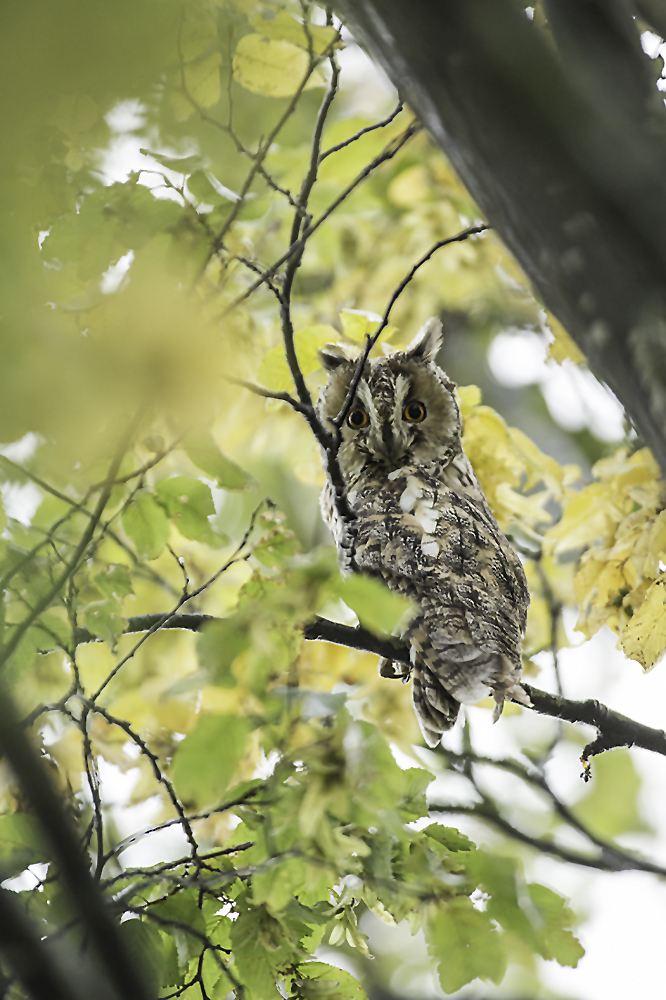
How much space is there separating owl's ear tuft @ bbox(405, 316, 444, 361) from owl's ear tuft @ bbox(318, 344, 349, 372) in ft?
1.07

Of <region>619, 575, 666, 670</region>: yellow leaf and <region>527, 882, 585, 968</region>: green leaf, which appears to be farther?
<region>619, 575, 666, 670</region>: yellow leaf

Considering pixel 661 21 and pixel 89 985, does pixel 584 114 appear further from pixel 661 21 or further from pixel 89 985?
pixel 89 985

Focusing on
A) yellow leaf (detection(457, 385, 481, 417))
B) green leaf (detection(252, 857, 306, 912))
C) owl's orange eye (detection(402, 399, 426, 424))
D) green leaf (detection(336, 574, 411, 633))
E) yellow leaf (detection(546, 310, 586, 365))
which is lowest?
green leaf (detection(252, 857, 306, 912))

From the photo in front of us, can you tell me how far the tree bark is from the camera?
81 cm

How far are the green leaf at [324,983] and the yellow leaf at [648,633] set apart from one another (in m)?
1.16

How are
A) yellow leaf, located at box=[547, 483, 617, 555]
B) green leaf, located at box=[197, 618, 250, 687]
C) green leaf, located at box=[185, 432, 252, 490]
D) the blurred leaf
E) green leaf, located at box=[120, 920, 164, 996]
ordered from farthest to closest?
yellow leaf, located at box=[547, 483, 617, 555]
green leaf, located at box=[185, 432, 252, 490]
the blurred leaf
green leaf, located at box=[120, 920, 164, 996]
green leaf, located at box=[197, 618, 250, 687]

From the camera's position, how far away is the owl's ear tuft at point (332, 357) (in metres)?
3.28

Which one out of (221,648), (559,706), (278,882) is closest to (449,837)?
(278,882)

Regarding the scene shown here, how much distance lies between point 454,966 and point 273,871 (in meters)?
0.51

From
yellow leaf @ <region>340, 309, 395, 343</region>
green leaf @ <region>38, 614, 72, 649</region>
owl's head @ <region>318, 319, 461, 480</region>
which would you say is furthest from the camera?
owl's head @ <region>318, 319, 461, 480</region>

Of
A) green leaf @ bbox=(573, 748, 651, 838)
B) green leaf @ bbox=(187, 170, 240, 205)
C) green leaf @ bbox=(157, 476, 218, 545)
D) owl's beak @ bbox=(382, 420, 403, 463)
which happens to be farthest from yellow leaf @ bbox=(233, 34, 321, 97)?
green leaf @ bbox=(573, 748, 651, 838)

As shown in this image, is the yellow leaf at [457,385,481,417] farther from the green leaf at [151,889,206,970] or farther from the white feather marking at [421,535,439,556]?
the green leaf at [151,889,206,970]

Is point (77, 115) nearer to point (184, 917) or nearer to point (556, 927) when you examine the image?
point (184, 917)

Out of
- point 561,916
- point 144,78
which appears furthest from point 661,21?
point 561,916
